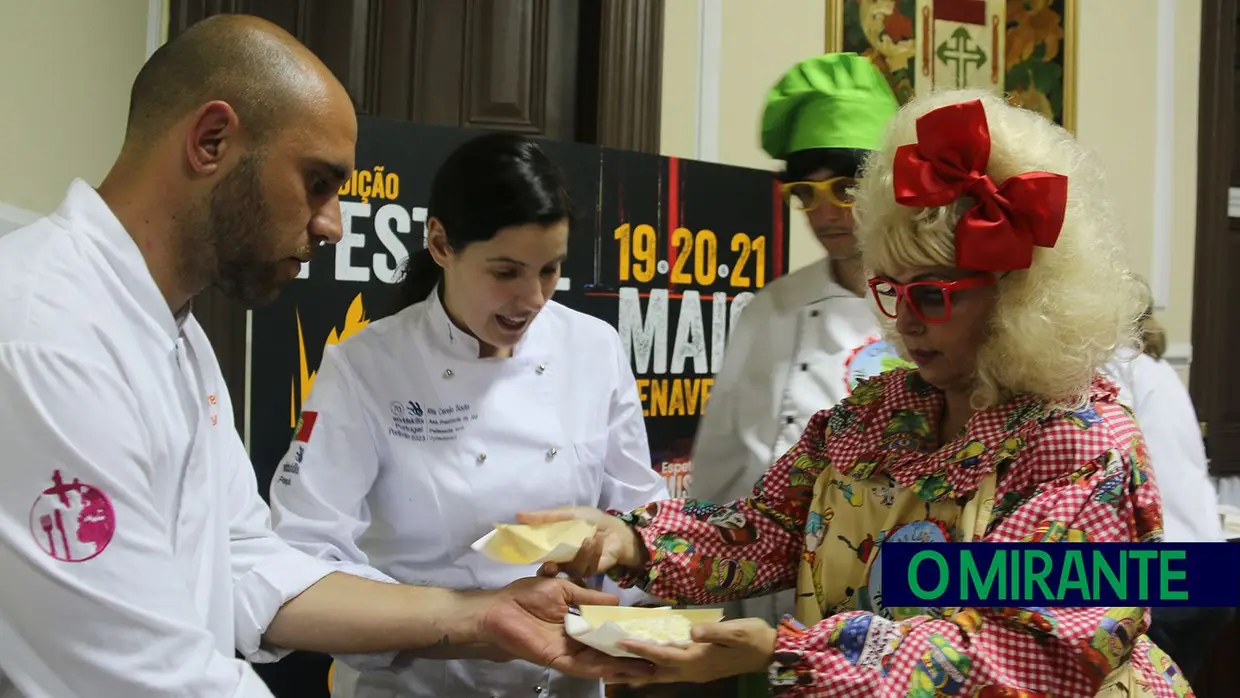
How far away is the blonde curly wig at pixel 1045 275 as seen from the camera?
1.31m

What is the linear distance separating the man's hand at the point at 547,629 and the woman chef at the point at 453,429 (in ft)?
0.41

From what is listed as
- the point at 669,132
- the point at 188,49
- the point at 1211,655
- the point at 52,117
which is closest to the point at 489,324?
the point at 188,49

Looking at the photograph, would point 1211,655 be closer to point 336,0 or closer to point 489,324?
point 489,324

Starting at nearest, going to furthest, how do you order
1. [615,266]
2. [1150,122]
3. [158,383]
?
[158,383] < [615,266] < [1150,122]

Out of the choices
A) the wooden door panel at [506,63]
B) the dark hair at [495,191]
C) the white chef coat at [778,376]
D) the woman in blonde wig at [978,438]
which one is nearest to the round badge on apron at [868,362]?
the white chef coat at [778,376]

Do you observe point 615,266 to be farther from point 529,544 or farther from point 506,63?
point 529,544

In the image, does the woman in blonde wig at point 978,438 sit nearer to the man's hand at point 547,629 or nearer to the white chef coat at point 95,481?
the man's hand at point 547,629

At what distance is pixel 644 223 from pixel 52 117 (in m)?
1.37

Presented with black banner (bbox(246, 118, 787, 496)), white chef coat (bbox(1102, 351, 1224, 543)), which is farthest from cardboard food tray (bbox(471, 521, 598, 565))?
white chef coat (bbox(1102, 351, 1224, 543))

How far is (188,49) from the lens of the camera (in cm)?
121

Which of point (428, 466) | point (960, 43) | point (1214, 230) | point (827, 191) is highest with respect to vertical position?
point (960, 43)

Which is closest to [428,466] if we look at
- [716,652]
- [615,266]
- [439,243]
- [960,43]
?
[439,243]

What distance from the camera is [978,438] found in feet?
4.40

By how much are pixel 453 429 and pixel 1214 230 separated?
3.81 metres
